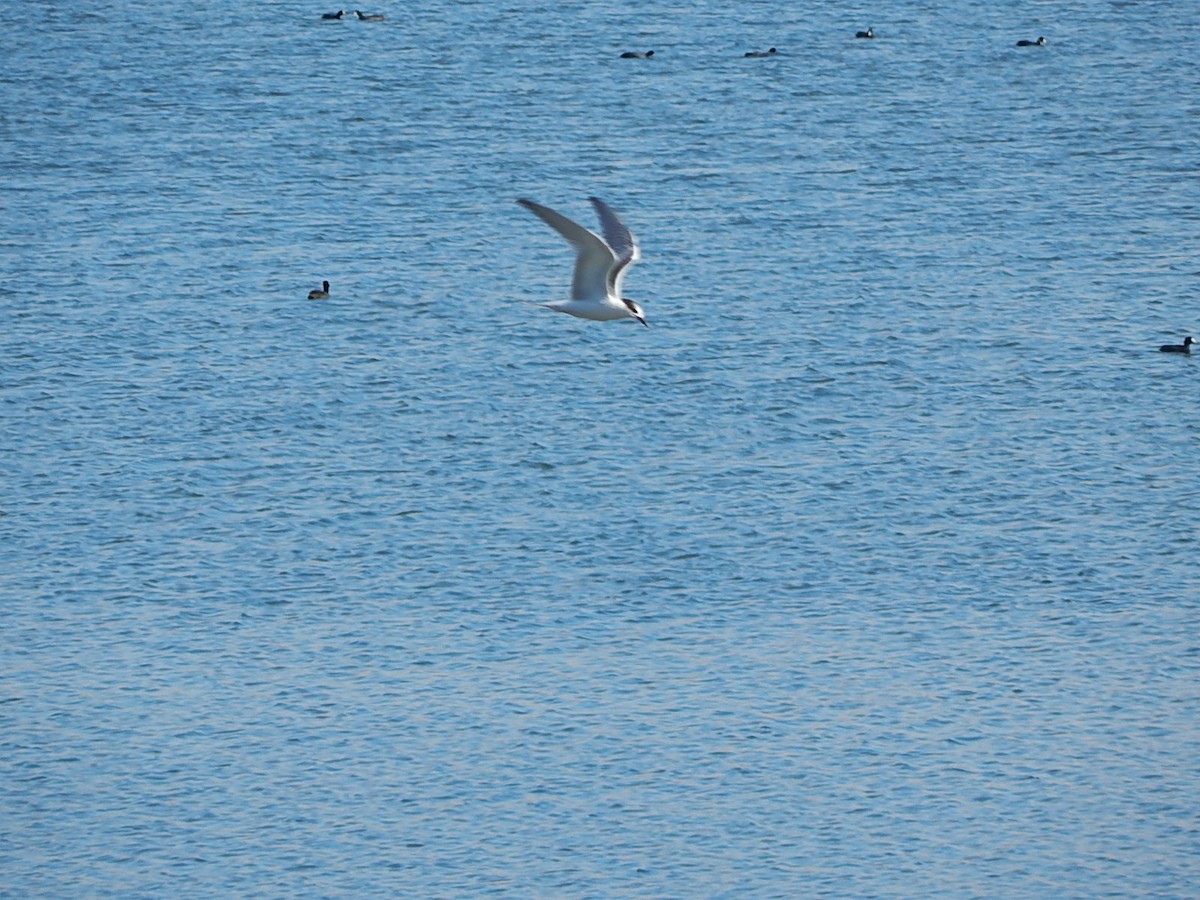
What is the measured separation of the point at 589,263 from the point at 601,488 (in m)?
10.7

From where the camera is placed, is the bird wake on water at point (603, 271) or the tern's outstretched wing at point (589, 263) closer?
the tern's outstretched wing at point (589, 263)

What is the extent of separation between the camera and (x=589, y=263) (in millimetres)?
31188

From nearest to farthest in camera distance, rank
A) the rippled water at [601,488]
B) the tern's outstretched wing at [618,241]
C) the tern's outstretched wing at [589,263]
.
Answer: the tern's outstretched wing at [589,263]
the rippled water at [601,488]
the tern's outstretched wing at [618,241]

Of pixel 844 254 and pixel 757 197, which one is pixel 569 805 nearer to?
pixel 844 254

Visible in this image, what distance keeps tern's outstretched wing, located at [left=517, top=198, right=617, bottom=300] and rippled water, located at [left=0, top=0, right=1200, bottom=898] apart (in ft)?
20.9

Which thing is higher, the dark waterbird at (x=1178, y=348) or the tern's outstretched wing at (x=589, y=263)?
the tern's outstretched wing at (x=589, y=263)

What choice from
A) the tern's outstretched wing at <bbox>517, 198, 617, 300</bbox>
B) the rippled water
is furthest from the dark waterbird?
the tern's outstretched wing at <bbox>517, 198, 617, 300</bbox>

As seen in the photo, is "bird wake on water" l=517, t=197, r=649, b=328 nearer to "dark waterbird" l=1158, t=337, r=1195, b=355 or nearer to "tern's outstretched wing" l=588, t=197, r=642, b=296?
"tern's outstretched wing" l=588, t=197, r=642, b=296

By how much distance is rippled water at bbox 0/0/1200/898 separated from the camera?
102 feet

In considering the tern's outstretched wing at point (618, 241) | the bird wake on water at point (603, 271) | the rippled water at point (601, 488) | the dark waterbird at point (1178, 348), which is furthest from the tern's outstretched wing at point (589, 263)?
the dark waterbird at point (1178, 348)

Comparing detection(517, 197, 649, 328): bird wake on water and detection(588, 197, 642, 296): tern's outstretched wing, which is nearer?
detection(517, 197, 649, 328): bird wake on water

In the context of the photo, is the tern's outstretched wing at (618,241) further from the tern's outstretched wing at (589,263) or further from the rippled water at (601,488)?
the rippled water at (601,488)

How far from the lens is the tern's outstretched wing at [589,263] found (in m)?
29.4

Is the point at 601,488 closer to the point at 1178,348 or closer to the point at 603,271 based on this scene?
the point at 603,271
